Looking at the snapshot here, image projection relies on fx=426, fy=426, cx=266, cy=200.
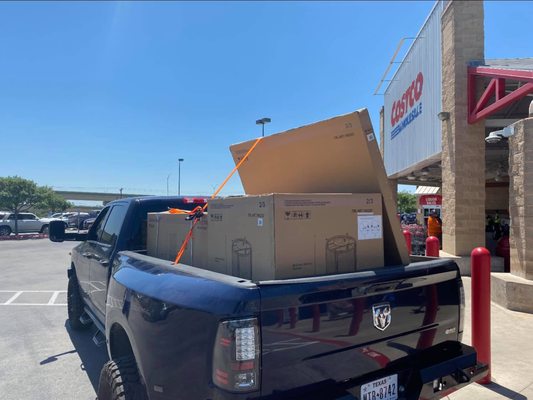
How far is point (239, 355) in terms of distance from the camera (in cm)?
195

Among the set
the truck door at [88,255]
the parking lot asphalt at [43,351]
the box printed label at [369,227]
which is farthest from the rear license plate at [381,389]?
the truck door at [88,255]

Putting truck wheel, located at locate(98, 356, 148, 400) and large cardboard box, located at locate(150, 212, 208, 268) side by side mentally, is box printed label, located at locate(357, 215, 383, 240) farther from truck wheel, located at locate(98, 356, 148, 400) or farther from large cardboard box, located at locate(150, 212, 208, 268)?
truck wheel, located at locate(98, 356, 148, 400)

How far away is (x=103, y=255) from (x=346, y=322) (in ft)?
9.12

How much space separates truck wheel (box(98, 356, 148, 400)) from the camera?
256 cm

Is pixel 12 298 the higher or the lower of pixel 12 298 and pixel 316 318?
the lower

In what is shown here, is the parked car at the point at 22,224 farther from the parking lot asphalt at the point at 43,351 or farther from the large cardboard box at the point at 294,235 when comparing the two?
the large cardboard box at the point at 294,235

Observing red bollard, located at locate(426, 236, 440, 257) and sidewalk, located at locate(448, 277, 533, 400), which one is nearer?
sidewalk, located at locate(448, 277, 533, 400)

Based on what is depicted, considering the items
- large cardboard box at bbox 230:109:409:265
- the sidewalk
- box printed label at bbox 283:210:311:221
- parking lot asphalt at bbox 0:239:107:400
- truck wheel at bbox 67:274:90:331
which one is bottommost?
parking lot asphalt at bbox 0:239:107:400

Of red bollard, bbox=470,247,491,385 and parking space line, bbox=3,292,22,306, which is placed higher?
red bollard, bbox=470,247,491,385

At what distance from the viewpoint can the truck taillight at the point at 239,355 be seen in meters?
1.95

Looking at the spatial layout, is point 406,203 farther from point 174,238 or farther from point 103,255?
point 174,238

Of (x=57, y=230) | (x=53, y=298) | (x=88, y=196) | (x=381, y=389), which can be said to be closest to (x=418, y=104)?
(x=53, y=298)

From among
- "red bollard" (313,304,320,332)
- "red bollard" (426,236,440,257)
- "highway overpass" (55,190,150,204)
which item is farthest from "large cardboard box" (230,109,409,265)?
"highway overpass" (55,190,150,204)

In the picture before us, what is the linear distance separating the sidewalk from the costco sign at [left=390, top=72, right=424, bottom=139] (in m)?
9.46
